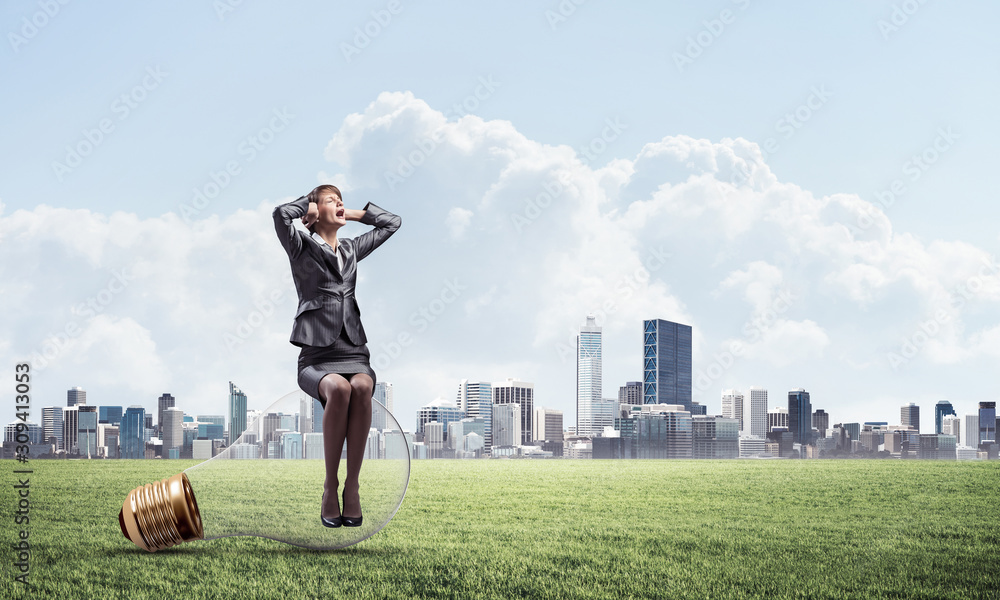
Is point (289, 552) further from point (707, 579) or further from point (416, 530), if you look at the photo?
point (707, 579)

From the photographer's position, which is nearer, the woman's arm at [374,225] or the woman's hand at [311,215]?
the woman's hand at [311,215]

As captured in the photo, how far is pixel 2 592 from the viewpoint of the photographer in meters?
6.38

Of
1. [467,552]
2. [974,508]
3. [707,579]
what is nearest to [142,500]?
[467,552]

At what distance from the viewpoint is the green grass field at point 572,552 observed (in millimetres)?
6457

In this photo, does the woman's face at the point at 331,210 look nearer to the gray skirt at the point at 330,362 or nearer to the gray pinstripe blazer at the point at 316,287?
the gray pinstripe blazer at the point at 316,287

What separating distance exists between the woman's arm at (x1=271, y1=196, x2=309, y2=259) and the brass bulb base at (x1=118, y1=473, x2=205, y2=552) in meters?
2.23

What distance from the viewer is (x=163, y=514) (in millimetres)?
7281

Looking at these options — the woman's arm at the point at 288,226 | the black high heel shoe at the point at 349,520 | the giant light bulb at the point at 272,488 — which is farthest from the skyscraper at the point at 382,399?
the woman's arm at the point at 288,226

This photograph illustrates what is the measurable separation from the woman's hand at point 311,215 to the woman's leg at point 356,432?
4.61 ft

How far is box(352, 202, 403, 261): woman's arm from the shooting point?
24.7 feet

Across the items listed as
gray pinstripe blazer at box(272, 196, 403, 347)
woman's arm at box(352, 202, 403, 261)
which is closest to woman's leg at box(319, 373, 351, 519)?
gray pinstripe blazer at box(272, 196, 403, 347)

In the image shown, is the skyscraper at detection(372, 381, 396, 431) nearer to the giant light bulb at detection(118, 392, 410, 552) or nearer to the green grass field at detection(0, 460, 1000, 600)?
the giant light bulb at detection(118, 392, 410, 552)

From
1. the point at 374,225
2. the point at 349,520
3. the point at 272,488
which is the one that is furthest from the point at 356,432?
the point at 374,225

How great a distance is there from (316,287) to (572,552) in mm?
3598
